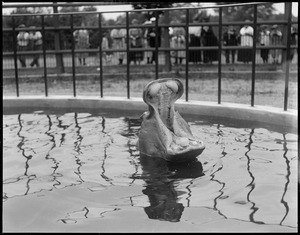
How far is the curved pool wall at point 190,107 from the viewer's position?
593 centimetres

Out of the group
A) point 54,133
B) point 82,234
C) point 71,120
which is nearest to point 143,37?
point 71,120

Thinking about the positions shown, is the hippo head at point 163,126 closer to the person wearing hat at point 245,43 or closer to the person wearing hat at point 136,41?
the person wearing hat at point 245,43

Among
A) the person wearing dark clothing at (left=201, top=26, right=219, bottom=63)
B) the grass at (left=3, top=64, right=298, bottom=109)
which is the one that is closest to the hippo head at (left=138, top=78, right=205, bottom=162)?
the grass at (left=3, top=64, right=298, bottom=109)

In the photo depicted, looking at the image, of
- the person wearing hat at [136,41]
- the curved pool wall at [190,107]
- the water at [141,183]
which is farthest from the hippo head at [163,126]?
the person wearing hat at [136,41]

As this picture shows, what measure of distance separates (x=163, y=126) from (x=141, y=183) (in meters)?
0.70

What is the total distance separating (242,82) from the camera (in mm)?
11594

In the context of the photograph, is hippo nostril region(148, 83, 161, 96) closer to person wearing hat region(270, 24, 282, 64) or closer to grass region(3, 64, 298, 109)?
grass region(3, 64, 298, 109)

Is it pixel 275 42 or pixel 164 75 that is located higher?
pixel 275 42

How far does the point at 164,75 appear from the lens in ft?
40.4

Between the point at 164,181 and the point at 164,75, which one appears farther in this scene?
the point at 164,75

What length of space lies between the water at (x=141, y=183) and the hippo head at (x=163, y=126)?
14 cm

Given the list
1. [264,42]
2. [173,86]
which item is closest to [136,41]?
[264,42]

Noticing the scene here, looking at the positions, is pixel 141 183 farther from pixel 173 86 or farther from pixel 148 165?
pixel 173 86

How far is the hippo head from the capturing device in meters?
4.12
